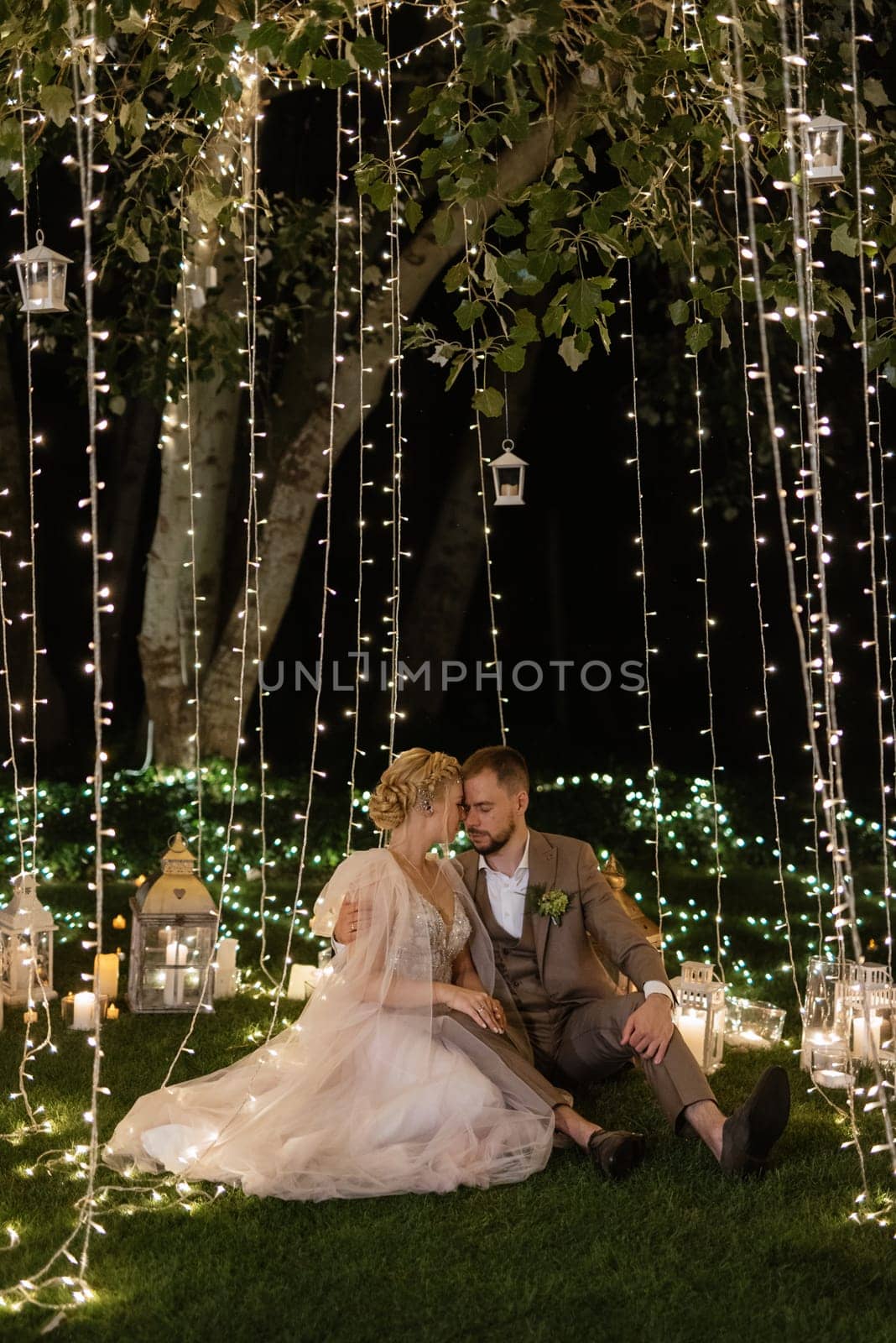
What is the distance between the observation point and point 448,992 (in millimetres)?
3783

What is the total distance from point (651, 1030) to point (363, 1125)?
75cm

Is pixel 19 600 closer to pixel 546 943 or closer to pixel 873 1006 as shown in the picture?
pixel 546 943

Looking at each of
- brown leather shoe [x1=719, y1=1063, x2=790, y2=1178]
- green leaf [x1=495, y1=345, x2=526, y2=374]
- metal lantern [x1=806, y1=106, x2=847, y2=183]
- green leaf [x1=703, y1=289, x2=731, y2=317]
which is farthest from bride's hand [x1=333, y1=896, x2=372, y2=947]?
metal lantern [x1=806, y1=106, x2=847, y2=183]

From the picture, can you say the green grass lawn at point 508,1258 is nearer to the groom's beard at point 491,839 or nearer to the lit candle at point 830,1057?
the lit candle at point 830,1057

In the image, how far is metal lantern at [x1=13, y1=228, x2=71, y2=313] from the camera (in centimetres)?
423

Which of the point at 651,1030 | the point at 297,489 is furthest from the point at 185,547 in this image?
the point at 651,1030

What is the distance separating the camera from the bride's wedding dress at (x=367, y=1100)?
3527 millimetres

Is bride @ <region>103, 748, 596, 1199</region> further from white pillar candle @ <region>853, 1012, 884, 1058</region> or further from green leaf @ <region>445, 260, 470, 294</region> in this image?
white pillar candle @ <region>853, 1012, 884, 1058</region>

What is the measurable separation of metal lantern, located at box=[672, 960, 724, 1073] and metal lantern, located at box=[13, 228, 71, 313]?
109 inches

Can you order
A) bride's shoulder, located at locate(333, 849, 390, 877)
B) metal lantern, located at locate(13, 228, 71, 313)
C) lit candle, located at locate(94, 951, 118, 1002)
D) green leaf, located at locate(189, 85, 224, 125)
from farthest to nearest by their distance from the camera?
lit candle, located at locate(94, 951, 118, 1002), metal lantern, located at locate(13, 228, 71, 313), bride's shoulder, located at locate(333, 849, 390, 877), green leaf, located at locate(189, 85, 224, 125)

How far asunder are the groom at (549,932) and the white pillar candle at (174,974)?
4.44ft

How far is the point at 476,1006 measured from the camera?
3.77m

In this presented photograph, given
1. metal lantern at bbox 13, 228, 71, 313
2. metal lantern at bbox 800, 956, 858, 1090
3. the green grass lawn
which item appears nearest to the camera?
the green grass lawn

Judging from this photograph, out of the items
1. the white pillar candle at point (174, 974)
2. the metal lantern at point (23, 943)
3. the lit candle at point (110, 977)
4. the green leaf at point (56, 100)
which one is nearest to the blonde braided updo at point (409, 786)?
the white pillar candle at point (174, 974)
